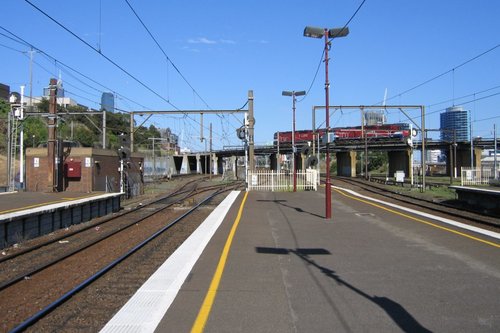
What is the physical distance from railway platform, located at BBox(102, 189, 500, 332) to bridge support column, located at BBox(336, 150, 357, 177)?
72.9 metres

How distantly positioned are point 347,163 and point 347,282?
8357cm

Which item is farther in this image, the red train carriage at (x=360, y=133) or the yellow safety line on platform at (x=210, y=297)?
the red train carriage at (x=360, y=133)

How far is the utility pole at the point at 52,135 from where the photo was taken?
29.3 m

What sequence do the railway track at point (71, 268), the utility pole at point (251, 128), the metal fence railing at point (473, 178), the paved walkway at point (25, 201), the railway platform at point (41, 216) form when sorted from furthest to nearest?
the metal fence railing at point (473, 178) → the utility pole at point (251, 128) → the paved walkway at point (25, 201) → the railway platform at point (41, 216) → the railway track at point (71, 268)

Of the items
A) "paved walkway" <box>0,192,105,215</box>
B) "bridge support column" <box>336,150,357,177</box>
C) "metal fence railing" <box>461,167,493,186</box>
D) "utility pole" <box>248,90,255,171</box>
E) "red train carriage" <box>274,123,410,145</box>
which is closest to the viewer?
"paved walkway" <box>0,192,105,215</box>

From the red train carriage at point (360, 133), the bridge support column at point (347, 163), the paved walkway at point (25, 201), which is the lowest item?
the paved walkway at point (25, 201)

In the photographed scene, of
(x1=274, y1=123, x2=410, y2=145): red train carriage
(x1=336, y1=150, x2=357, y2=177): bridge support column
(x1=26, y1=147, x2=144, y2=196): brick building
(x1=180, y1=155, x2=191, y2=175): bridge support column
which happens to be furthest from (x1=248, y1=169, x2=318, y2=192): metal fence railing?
(x1=180, y1=155, x2=191, y2=175): bridge support column

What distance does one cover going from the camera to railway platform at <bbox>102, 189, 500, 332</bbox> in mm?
5844

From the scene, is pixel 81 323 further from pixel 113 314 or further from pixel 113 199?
pixel 113 199

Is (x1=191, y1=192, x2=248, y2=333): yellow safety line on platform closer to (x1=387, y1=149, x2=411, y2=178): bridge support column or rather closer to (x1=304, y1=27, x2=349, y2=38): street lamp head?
(x1=304, y1=27, x2=349, y2=38): street lamp head

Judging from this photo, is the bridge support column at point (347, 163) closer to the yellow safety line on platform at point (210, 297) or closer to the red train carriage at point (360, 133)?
the red train carriage at point (360, 133)

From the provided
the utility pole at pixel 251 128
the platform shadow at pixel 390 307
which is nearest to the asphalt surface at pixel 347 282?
the platform shadow at pixel 390 307

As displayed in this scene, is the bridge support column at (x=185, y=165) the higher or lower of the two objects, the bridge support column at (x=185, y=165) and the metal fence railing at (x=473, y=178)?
the higher

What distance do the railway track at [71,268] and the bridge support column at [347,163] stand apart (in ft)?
233
